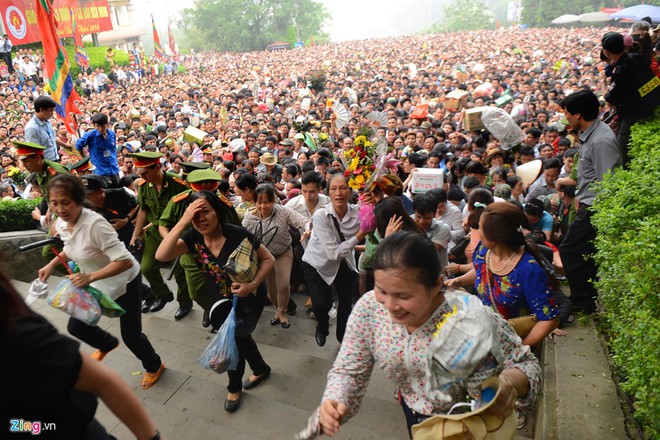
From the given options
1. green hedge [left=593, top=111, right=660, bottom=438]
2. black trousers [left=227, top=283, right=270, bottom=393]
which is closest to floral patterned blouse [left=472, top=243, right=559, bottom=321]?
green hedge [left=593, top=111, right=660, bottom=438]

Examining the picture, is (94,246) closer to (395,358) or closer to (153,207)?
(153,207)

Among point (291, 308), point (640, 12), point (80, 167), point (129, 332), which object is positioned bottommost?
point (291, 308)

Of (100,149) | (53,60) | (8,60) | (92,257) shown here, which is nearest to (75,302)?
(92,257)

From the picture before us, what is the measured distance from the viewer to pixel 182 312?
16.1ft

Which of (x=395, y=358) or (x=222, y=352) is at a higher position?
(x=395, y=358)

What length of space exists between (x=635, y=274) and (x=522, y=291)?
56 cm

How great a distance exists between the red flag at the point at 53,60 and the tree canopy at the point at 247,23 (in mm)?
48565

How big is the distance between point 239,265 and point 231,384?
38.6 inches

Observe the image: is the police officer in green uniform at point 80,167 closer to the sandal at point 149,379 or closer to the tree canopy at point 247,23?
the sandal at point 149,379

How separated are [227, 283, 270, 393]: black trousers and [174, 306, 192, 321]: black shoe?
1570 millimetres

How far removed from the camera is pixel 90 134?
6453 mm

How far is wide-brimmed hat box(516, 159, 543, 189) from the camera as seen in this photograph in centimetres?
607

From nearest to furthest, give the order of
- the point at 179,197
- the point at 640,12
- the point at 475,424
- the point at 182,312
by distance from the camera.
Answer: the point at 475,424, the point at 179,197, the point at 182,312, the point at 640,12

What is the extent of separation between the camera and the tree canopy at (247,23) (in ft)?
173
